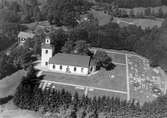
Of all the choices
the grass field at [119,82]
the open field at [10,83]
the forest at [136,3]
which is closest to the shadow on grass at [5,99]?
the open field at [10,83]

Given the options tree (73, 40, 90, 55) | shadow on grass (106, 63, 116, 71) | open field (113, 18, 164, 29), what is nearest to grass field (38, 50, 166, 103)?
shadow on grass (106, 63, 116, 71)

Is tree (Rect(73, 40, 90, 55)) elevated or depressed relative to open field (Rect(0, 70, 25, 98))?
elevated

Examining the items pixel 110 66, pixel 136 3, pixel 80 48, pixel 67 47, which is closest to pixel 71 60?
pixel 80 48

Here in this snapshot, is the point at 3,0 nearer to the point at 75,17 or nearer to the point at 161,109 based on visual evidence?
the point at 75,17

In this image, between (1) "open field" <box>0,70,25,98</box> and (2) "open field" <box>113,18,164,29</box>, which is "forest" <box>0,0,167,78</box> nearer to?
(1) "open field" <box>0,70,25,98</box>

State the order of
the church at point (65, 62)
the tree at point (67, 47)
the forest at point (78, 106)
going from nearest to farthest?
the forest at point (78, 106) < the church at point (65, 62) < the tree at point (67, 47)

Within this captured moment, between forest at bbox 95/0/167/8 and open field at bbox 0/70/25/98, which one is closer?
open field at bbox 0/70/25/98

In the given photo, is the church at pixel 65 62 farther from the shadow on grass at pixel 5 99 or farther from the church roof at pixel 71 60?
the shadow on grass at pixel 5 99

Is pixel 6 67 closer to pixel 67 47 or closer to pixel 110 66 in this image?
pixel 67 47
